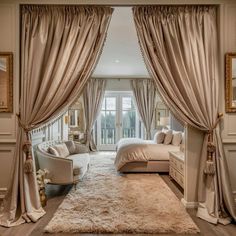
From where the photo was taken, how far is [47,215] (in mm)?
3031

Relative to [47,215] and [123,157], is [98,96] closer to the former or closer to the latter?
[123,157]

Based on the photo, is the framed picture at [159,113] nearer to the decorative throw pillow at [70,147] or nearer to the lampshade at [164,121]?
the lampshade at [164,121]

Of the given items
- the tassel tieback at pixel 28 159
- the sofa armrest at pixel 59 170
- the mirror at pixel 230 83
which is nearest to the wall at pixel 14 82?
the tassel tieback at pixel 28 159

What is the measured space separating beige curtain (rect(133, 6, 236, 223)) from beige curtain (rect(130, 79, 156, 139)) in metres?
5.36

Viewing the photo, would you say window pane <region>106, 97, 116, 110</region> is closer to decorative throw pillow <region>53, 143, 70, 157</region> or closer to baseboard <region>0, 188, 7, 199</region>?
decorative throw pillow <region>53, 143, 70, 157</region>

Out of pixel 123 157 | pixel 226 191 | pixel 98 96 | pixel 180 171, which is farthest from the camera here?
pixel 98 96

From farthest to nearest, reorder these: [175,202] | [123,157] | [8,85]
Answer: [123,157]
[175,202]
[8,85]

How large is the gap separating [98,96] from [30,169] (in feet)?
19.0

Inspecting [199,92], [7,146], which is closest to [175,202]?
[199,92]

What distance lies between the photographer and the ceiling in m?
3.80

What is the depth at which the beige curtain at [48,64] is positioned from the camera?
9.76 ft

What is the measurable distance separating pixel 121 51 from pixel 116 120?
12.5ft

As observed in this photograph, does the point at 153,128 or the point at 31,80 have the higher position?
the point at 31,80

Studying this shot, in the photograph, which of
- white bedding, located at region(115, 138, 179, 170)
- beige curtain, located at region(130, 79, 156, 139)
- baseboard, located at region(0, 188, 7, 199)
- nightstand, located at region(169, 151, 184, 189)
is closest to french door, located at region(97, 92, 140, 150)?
beige curtain, located at region(130, 79, 156, 139)
